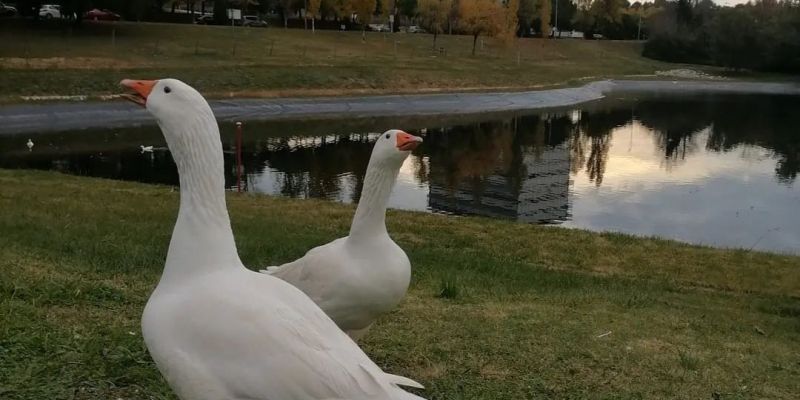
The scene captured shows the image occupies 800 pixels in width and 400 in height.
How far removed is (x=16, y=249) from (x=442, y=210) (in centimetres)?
1147

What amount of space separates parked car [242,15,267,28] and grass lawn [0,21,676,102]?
30.7 feet

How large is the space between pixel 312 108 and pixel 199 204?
3639 cm

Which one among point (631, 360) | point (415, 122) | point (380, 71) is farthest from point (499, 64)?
point (631, 360)

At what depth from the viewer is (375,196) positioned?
551 centimetres

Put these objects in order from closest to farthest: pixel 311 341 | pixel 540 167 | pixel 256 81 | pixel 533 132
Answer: pixel 311 341, pixel 540 167, pixel 533 132, pixel 256 81

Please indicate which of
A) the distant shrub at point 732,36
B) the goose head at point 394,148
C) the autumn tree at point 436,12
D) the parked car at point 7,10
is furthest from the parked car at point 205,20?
the goose head at point 394,148

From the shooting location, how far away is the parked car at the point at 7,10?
183ft

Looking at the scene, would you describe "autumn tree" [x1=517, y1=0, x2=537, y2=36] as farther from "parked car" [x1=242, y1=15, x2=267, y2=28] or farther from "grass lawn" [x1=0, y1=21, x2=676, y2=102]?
"parked car" [x1=242, y1=15, x2=267, y2=28]

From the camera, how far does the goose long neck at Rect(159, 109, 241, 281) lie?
11.4ft

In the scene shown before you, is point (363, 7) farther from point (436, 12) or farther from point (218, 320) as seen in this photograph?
point (218, 320)

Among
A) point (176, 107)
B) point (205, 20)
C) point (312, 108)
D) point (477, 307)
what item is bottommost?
point (477, 307)

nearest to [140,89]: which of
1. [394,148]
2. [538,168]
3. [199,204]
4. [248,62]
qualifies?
[199,204]

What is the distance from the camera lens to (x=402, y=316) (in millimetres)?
7156

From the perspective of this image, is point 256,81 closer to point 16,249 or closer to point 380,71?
point 380,71
